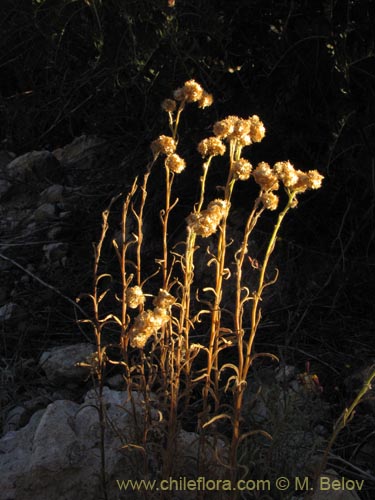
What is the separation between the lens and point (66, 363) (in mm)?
2691

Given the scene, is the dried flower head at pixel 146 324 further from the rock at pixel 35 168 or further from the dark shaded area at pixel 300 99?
the rock at pixel 35 168

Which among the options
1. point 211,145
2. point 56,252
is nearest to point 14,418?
point 56,252

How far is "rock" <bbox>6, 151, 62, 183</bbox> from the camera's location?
14.8 ft

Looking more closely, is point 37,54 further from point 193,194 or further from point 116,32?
point 193,194

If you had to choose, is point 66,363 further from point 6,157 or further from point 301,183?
point 6,157

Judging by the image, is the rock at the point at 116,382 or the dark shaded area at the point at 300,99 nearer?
the rock at the point at 116,382

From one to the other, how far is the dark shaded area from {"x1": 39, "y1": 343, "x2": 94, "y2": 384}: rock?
69cm

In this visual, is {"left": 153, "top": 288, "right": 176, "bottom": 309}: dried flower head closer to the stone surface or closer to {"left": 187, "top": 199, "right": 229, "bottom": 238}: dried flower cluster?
{"left": 187, "top": 199, "right": 229, "bottom": 238}: dried flower cluster

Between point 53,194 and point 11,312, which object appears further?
point 53,194

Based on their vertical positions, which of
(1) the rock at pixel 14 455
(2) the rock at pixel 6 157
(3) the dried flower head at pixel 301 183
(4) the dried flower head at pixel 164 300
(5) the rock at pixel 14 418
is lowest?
(5) the rock at pixel 14 418

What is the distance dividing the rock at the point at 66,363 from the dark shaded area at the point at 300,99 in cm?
69

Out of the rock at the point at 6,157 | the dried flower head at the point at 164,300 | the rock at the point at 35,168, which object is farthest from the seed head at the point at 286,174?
the rock at the point at 6,157

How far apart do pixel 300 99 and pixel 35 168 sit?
7.26ft

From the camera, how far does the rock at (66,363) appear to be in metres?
2.67
